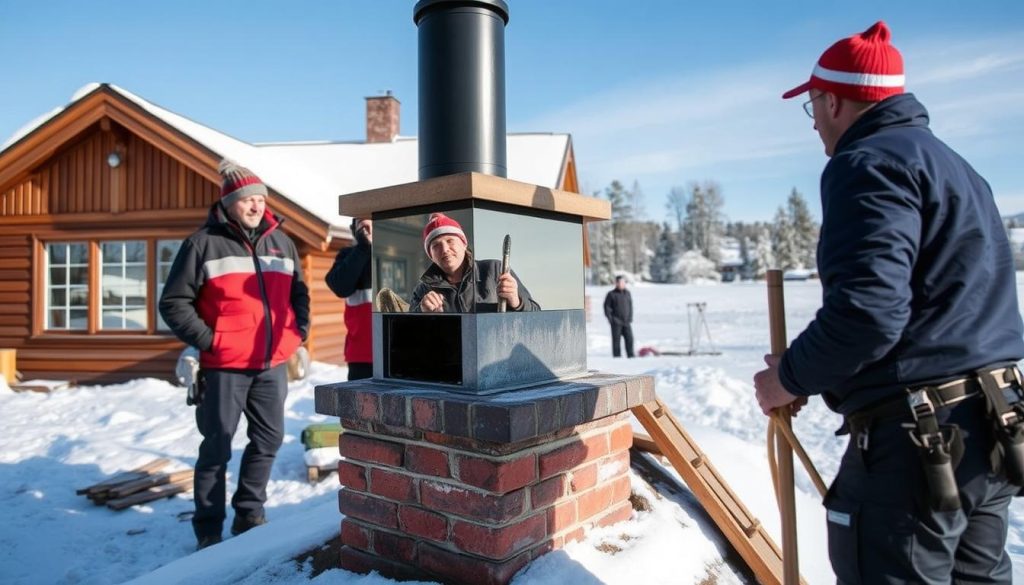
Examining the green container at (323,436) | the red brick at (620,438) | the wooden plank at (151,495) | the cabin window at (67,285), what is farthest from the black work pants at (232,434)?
the cabin window at (67,285)

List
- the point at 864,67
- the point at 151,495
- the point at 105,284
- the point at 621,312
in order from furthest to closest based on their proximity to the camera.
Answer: the point at 621,312
the point at 105,284
the point at 151,495
the point at 864,67

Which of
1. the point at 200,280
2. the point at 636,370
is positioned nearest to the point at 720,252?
the point at 636,370

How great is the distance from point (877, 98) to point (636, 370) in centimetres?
800

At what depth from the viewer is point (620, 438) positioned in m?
2.54

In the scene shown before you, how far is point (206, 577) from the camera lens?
2.41 m

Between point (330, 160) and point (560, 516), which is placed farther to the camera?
point (330, 160)

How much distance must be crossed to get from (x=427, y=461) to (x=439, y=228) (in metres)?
0.78

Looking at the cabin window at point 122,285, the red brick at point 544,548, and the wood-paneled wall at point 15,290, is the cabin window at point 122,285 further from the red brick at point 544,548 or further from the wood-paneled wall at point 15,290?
the red brick at point 544,548

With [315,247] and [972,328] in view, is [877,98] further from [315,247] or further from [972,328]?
[315,247]

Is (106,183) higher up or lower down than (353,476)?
higher up

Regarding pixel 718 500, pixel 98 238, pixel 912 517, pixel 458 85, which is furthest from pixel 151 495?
pixel 98 238

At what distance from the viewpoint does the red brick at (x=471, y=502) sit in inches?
77.8

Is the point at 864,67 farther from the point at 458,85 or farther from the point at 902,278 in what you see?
the point at 458,85

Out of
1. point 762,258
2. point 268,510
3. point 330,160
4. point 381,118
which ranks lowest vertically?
point 268,510
